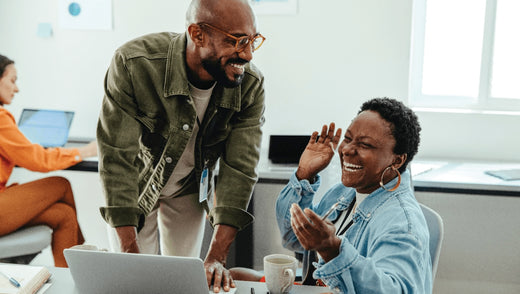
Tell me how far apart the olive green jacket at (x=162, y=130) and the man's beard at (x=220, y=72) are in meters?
0.10

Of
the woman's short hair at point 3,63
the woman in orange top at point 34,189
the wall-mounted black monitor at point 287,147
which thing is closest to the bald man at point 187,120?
the woman in orange top at point 34,189

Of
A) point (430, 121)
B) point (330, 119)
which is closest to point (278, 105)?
point (330, 119)

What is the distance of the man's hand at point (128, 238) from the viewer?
1617 mm

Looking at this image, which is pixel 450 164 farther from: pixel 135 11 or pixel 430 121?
pixel 135 11

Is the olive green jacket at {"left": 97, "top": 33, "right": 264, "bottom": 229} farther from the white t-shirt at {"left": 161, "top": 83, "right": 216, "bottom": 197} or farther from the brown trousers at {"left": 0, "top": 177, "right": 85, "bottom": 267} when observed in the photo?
the brown trousers at {"left": 0, "top": 177, "right": 85, "bottom": 267}

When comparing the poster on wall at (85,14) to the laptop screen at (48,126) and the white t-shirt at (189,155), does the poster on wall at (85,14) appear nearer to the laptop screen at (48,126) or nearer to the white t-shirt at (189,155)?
the laptop screen at (48,126)

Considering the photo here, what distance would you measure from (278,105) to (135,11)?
962 millimetres

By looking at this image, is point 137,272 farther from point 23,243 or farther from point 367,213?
point 23,243

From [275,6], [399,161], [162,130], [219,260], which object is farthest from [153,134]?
[275,6]

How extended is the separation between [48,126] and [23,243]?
845mm

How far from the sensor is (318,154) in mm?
1640

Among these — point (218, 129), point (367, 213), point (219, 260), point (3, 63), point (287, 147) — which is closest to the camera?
point (367, 213)

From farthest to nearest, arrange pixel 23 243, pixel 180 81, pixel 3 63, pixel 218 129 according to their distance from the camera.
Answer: pixel 3 63 < pixel 23 243 < pixel 218 129 < pixel 180 81

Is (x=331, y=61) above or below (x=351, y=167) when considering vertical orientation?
above
